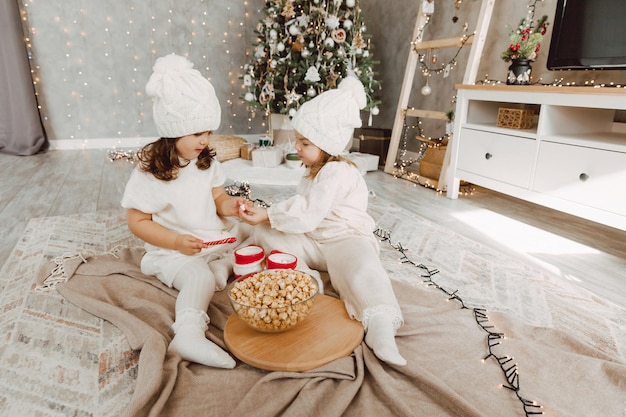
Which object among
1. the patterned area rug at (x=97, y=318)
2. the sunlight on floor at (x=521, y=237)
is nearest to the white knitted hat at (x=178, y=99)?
the patterned area rug at (x=97, y=318)

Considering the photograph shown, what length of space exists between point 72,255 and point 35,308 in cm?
36

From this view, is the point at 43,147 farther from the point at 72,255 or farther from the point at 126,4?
the point at 72,255

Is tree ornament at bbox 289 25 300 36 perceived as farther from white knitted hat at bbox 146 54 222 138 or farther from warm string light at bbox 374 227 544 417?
warm string light at bbox 374 227 544 417

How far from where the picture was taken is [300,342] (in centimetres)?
97

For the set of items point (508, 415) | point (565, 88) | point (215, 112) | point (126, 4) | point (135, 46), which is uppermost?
point (126, 4)

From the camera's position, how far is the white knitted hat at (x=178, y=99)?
47.9 inches

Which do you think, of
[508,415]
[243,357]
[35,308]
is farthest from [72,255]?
[508,415]

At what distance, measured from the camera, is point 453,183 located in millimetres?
2621

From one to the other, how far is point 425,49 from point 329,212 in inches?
89.5

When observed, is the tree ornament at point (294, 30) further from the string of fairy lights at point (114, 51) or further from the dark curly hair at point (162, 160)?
the dark curly hair at point (162, 160)

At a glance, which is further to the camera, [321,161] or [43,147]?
[43,147]

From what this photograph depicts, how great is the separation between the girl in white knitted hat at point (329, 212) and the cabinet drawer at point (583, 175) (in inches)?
45.1

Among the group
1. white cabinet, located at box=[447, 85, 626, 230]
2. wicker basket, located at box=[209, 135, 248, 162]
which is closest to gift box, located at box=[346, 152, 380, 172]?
white cabinet, located at box=[447, 85, 626, 230]

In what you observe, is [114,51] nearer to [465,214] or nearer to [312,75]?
[312,75]
